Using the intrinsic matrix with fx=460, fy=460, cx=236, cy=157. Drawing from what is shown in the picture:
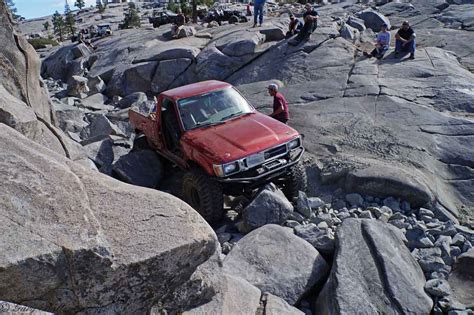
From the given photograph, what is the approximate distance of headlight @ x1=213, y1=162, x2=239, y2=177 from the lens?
7.16 meters

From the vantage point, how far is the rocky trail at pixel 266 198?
10.9ft

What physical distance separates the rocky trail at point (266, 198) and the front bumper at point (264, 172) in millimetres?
257

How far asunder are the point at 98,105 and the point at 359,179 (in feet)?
38.7

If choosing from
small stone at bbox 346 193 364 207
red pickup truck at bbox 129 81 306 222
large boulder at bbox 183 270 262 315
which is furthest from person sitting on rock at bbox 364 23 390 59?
large boulder at bbox 183 270 262 315

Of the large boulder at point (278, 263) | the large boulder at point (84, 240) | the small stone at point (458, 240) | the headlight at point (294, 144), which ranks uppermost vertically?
the large boulder at point (84, 240)

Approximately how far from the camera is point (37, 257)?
119 inches

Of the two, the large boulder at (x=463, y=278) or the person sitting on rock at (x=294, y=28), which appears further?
the person sitting on rock at (x=294, y=28)

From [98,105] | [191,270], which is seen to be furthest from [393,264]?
[98,105]

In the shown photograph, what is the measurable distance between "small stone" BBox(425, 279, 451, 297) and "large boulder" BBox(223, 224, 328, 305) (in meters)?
1.21

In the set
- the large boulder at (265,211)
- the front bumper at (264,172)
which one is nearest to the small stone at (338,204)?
the front bumper at (264,172)

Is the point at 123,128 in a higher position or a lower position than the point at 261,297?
lower

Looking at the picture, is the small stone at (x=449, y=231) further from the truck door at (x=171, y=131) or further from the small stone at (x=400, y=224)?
the truck door at (x=171, y=131)

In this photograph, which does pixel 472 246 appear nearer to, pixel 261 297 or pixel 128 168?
pixel 261 297

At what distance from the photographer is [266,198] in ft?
23.6
